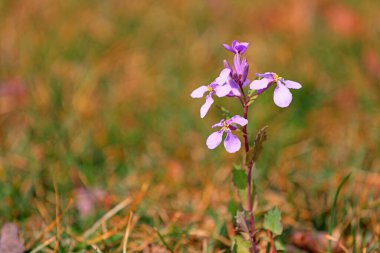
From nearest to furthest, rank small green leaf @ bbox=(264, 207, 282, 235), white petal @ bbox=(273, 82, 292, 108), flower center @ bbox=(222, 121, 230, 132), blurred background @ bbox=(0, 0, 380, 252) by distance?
white petal @ bbox=(273, 82, 292, 108) → flower center @ bbox=(222, 121, 230, 132) → small green leaf @ bbox=(264, 207, 282, 235) → blurred background @ bbox=(0, 0, 380, 252)

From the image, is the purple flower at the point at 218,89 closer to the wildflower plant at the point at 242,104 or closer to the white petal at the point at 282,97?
the wildflower plant at the point at 242,104

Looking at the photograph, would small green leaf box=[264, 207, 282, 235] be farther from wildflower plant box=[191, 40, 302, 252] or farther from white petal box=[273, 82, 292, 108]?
white petal box=[273, 82, 292, 108]

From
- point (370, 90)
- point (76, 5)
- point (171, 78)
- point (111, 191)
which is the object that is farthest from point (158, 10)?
point (111, 191)

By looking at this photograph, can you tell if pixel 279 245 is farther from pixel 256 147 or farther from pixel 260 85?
pixel 260 85

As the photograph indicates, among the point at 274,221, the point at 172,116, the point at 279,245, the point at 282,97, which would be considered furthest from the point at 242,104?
the point at 172,116

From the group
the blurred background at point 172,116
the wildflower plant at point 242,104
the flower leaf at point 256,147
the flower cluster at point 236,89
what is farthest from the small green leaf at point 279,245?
the flower cluster at point 236,89

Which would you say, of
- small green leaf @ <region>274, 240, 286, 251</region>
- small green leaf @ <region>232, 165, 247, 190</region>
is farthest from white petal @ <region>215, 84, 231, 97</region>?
small green leaf @ <region>274, 240, 286, 251</region>
